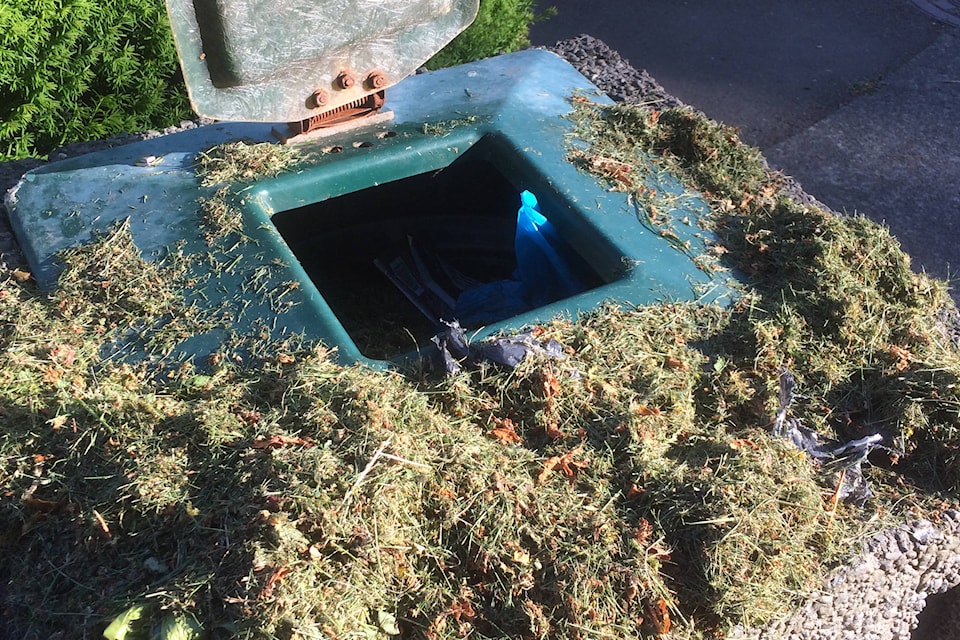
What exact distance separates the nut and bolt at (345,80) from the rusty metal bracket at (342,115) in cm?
9

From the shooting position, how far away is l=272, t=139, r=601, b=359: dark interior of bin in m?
3.10

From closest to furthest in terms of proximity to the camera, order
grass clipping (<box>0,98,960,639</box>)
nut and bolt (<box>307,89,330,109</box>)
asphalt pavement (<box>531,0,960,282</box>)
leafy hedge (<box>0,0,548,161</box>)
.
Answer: grass clipping (<box>0,98,960,639</box>) < nut and bolt (<box>307,89,330,109</box>) < leafy hedge (<box>0,0,548,161</box>) < asphalt pavement (<box>531,0,960,282</box>)

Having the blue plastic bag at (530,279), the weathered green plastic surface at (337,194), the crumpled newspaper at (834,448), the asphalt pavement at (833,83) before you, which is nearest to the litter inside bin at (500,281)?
the blue plastic bag at (530,279)

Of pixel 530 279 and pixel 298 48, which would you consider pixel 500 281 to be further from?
pixel 298 48

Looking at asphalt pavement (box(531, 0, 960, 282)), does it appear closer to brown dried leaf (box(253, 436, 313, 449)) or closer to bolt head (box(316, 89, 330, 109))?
bolt head (box(316, 89, 330, 109))

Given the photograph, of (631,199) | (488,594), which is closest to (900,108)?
(631,199)

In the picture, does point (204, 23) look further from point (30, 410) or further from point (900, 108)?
point (900, 108)

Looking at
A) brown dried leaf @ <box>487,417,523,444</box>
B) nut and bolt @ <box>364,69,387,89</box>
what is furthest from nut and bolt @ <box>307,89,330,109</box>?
brown dried leaf @ <box>487,417,523,444</box>

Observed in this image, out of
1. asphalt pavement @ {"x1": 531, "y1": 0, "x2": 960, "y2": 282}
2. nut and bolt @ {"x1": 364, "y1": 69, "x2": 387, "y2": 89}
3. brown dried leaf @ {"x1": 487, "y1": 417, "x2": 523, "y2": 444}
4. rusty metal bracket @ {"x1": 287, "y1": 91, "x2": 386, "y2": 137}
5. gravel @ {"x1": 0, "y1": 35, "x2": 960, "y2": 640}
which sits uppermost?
nut and bolt @ {"x1": 364, "y1": 69, "x2": 387, "y2": 89}

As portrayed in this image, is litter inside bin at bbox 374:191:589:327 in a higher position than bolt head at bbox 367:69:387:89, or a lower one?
lower

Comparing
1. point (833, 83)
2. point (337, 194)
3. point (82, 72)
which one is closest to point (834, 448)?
point (337, 194)

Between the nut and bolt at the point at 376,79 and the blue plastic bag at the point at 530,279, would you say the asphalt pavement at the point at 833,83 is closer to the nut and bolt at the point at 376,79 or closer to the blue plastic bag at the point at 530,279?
the blue plastic bag at the point at 530,279

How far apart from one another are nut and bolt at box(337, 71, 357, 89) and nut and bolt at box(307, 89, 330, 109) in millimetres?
49

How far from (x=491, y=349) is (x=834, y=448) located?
832mm
